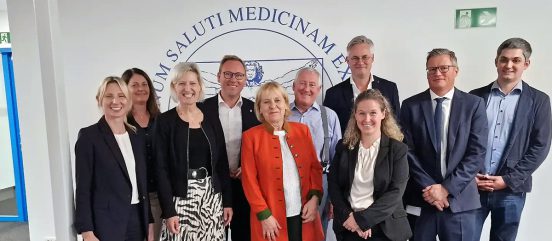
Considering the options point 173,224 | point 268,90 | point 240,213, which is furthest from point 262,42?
point 173,224

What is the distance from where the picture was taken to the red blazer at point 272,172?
7.00 feet

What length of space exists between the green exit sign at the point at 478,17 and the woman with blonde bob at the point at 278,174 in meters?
1.68

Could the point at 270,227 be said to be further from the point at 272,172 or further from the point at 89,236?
the point at 89,236

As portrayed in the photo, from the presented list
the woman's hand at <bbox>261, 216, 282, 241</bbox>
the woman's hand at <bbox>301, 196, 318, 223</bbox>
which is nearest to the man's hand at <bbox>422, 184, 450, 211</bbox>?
the woman's hand at <bbox>301, 196, 318, 223</bbox>

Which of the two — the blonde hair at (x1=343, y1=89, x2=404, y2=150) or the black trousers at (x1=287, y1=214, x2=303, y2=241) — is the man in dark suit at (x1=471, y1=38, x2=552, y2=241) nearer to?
the blonde hair at (x1=343, y1=89, x2=404, y2=150)

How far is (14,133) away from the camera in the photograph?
4859mm

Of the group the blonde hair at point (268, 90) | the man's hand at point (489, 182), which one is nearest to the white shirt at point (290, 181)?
the blonde hair at point (268, 90)

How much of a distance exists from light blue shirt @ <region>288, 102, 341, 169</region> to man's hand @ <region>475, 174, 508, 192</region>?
926mm

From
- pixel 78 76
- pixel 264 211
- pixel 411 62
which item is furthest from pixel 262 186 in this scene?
pixel 78 76

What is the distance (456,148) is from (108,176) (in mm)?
1956

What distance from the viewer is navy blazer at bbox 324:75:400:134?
2631mm

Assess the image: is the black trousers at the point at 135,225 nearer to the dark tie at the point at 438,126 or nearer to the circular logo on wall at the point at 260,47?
the circular logo on wall at the point at 260,47

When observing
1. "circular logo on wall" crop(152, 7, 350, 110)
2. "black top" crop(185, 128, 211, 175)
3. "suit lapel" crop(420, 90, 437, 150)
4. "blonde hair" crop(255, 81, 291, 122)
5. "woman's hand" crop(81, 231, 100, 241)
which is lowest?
"woman's hand" crop(81, 231, 100, 241)

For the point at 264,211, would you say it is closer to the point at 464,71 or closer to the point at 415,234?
the point at 415,234
